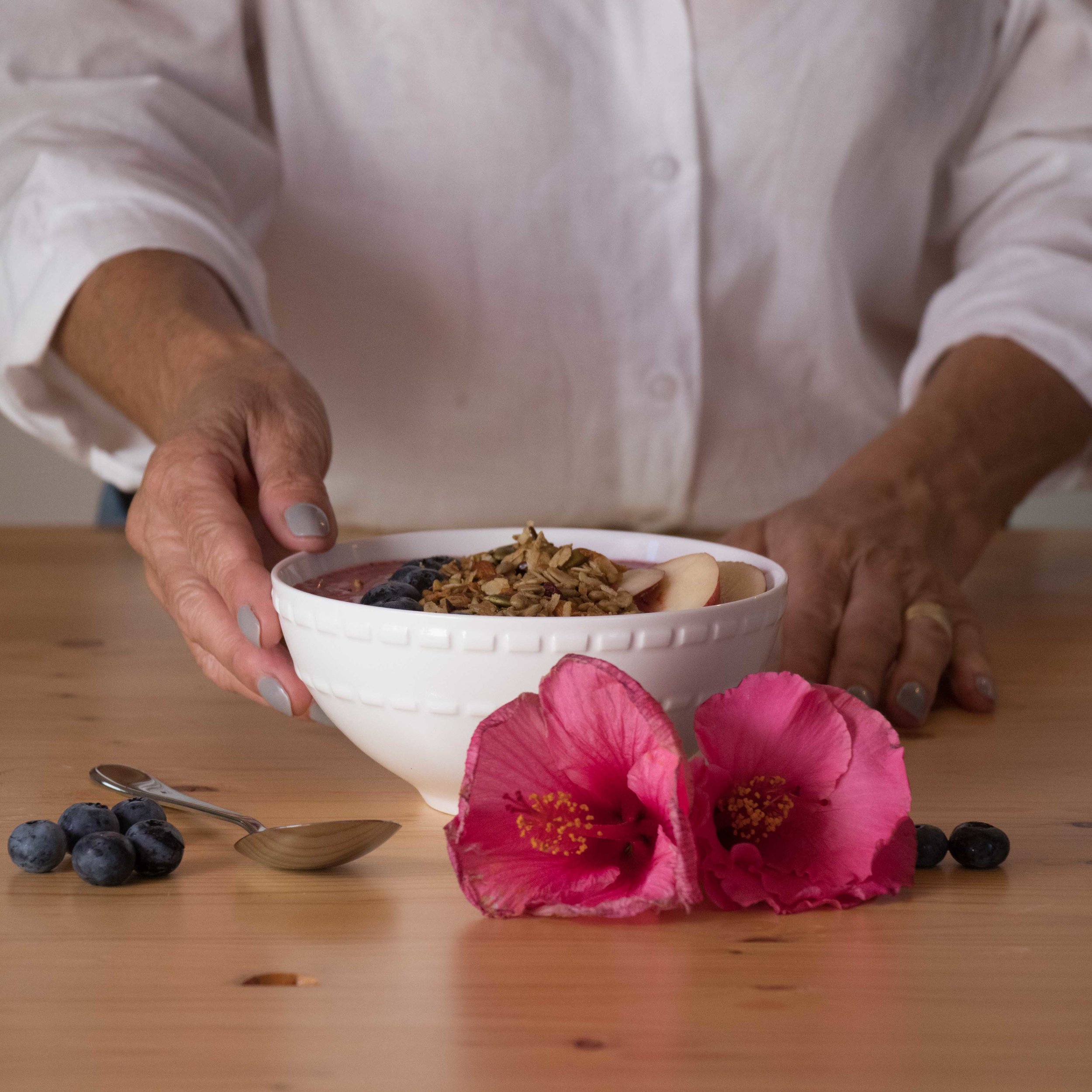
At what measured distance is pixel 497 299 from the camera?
145cm

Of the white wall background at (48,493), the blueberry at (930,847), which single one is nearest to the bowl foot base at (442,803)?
the blueberry at (930,847)

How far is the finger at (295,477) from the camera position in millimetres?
749

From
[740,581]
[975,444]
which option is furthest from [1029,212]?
[740,581]

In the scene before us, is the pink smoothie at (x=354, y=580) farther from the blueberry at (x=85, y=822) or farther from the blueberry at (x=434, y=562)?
the blueberry at (x=85, y=822)

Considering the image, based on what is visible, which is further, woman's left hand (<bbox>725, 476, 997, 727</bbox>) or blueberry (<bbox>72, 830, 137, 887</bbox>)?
woman's left hand (<bbox>725, 476, 997, 727</bbox>)

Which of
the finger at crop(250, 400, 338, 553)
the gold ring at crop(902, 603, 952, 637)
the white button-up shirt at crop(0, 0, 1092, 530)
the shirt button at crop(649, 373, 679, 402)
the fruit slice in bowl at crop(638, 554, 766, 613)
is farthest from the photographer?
the shirt button at crop(649, 373, 679, 402)

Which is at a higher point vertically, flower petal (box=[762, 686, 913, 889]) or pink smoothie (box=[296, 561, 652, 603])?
pink smoothie (box=[296, 561, 652, 603])

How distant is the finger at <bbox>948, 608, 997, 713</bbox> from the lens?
2.99 ft

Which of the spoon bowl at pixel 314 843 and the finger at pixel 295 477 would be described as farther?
the finger at pixel 295 477

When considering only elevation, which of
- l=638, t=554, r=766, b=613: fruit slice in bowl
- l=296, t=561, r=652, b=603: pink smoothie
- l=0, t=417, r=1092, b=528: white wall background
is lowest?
l=0, t=417, r=1092, b=528: white wall background

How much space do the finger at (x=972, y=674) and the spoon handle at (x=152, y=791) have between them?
0.54m

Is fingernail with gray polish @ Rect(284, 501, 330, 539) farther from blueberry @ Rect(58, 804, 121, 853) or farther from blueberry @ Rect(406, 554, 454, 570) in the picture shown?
blueberry @ Rect(58, 804, 121, 853)

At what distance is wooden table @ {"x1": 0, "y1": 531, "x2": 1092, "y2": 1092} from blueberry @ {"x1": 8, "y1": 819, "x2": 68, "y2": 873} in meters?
0.01

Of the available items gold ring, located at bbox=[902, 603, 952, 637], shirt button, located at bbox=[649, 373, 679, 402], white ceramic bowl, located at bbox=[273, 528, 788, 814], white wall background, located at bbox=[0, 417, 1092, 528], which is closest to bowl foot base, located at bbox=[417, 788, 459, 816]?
white ceramic bowl, located at bbox=[273, 528, 788, 814]
